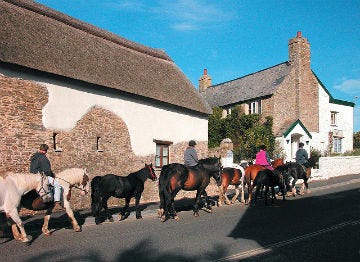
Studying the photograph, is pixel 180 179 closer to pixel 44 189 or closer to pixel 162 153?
pixel 44 189

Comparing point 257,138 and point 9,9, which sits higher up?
point 9,9

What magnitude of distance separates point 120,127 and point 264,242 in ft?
32.6

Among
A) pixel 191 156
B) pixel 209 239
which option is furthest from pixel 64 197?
pixel 191 156

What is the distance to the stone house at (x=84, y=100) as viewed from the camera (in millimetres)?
12641

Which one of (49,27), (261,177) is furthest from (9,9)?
(261,177)

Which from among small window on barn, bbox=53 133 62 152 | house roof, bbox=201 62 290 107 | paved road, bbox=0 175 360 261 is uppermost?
house roof, bbox=201 62 290 107

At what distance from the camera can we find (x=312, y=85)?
111ft

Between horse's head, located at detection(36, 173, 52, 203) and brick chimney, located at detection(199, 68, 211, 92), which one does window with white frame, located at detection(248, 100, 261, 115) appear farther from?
horse's head, located at detection(36, 173, 52, 203)

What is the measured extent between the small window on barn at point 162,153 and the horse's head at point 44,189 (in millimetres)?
9538

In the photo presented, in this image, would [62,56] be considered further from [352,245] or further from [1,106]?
[352,245]

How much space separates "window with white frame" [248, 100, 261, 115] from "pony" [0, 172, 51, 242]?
25904mm

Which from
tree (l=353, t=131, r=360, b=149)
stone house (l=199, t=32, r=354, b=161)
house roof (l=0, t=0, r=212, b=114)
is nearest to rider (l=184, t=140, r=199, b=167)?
house roof (l=0, t=0, r=212, b=114)

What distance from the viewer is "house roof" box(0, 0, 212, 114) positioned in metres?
13.6

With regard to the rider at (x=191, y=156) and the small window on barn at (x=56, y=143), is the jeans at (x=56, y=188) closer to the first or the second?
the small window on barn at (x=56, y=143)
